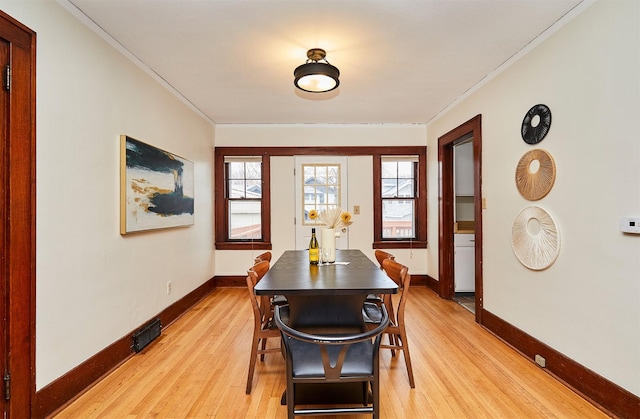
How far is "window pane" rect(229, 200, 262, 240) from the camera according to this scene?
5.21 metres

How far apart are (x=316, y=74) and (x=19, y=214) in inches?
83.2

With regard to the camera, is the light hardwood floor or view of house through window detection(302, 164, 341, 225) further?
view of house through window detection(302, 164, 341, 225)

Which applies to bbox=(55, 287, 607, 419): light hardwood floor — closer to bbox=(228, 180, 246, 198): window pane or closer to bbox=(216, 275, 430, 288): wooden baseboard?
bbox=(216, 275, 430, 288): wooden baseboard

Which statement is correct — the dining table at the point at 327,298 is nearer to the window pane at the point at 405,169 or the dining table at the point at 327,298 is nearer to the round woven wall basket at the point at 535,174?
the round woven wall basket at the point at 535,174

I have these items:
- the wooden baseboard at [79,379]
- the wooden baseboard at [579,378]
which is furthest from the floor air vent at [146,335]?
the wooden baseboard at [579,378]

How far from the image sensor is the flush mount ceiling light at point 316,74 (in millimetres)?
2543

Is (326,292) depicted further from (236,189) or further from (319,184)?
(236,189)

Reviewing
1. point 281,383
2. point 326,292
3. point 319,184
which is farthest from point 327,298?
point 319,184

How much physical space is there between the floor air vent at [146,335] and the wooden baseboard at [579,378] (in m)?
3.32

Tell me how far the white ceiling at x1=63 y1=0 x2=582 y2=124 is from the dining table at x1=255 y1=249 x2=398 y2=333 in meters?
1.82

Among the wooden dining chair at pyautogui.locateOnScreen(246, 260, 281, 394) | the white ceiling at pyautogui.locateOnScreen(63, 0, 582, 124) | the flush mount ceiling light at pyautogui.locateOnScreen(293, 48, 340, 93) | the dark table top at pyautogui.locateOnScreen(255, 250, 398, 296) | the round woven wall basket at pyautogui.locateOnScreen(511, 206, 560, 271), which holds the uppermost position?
the white ceiling at pyautogui.locateOnScreen(63, 0, 582, 124)

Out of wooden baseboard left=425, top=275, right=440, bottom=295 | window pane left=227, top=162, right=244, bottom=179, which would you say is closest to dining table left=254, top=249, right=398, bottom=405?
wooden baseboard left=425, top=275, right=440, bottom=295

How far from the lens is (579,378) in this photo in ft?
7.11

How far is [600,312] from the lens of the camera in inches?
80.2
